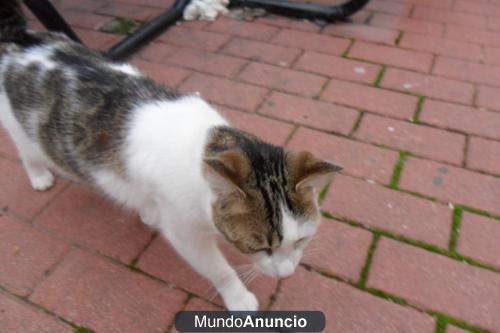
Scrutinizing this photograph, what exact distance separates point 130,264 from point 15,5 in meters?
1.13

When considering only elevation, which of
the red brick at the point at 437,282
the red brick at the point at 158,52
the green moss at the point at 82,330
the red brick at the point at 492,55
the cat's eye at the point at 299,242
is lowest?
the red brick at the point at 437,282

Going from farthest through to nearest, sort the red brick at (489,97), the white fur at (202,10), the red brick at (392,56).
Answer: the white fur at (202,10), the red brick at (392,56), the red brick at (489,97)

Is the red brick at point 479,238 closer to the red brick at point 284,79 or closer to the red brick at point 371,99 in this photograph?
the red brick at point 371,99

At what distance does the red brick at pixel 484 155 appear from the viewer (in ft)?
6.42

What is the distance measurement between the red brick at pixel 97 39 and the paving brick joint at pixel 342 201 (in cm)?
2

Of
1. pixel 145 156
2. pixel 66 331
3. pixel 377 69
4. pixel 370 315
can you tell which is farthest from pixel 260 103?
pixel 66 331

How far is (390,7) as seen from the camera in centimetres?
322

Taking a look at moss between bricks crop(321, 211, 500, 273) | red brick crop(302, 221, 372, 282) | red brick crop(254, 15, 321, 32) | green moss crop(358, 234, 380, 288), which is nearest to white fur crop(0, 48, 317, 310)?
red brick crop(302, 221, 372, 282)

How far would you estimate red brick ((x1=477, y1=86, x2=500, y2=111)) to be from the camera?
7.64 ft

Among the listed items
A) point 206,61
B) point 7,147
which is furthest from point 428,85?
point 7,147

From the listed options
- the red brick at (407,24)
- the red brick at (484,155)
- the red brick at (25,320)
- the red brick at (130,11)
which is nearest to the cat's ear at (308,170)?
the red brick at (25,320)

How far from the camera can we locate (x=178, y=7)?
3.13 metres

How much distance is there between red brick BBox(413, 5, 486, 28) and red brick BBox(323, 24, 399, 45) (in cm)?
38

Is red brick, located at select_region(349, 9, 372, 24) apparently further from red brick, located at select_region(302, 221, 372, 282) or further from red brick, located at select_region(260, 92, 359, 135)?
red brick, located at select_region(302, 221, 372, 282)
